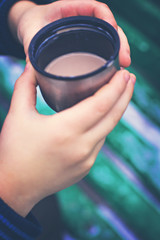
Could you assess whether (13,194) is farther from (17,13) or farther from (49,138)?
(17,13)

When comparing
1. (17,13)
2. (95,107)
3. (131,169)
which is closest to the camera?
(95,107)

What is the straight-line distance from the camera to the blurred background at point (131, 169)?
979 mm

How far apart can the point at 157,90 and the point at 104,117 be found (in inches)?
22.5

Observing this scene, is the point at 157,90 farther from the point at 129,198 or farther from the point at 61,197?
the point at 61,197

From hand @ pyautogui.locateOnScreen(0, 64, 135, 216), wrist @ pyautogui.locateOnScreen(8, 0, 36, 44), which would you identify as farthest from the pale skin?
wrist @ pyautogui.locateOnScreen(8, 0, 36, 44)

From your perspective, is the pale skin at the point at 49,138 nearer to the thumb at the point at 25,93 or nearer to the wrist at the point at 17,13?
the thumb at the point at 25,93

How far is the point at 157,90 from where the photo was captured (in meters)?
0.99

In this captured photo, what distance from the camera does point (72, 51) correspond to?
0.55 metres

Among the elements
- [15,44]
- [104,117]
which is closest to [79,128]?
[104,117]

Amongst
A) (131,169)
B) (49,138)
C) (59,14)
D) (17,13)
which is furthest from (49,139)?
(131,169)

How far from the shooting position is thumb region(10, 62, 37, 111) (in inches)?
19.8

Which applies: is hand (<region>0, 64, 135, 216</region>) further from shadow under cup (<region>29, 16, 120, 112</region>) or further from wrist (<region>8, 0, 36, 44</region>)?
wrist (<region>8, 0, 36, 44</region>)

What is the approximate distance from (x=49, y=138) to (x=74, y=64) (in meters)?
0.16

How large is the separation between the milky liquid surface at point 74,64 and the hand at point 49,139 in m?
0.05
